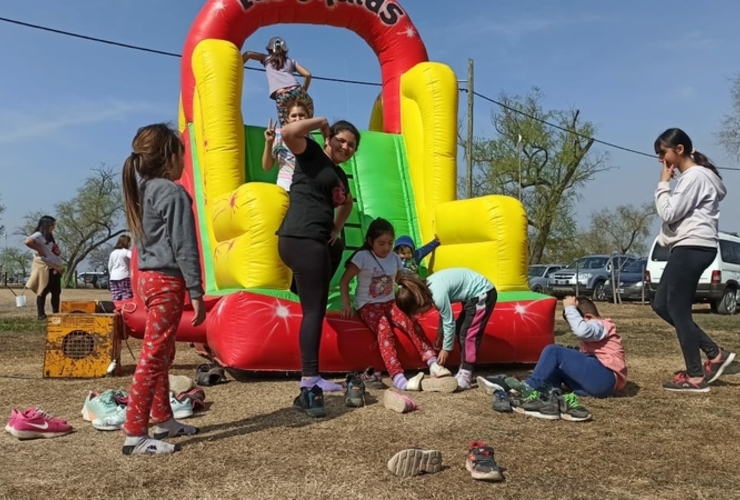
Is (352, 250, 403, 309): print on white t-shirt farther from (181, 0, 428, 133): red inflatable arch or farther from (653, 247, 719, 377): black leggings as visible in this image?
(181, 0, 428, 133): red inflatable arch

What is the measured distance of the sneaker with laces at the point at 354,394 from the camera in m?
3.44

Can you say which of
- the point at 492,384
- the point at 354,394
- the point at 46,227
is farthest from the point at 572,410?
the point at 46,227

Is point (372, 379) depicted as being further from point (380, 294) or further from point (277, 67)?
point (277, 67)

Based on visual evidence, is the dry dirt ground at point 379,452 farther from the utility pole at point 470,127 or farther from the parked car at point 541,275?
the parked car at point 541,275

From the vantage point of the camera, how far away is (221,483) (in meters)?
2.27

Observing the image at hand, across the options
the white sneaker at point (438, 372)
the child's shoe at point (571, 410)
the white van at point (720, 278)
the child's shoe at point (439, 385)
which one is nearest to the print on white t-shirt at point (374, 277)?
the white sneaker at point (438, 372)

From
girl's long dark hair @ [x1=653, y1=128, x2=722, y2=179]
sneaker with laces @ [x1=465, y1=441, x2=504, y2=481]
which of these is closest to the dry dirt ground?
sneaker with laces @ [x1=465, y1=441, x2=504, y2=481]

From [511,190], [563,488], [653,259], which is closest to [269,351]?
[563,488]

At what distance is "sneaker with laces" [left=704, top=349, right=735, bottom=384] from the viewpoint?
4137 millimetres

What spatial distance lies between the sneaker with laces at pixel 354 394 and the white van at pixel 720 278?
9920 mm

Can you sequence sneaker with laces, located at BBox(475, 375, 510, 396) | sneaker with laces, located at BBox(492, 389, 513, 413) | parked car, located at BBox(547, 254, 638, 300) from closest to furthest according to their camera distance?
sneaker with laces, located at BBox(492, 389, 513, 413) < sneaker with laces, located at BBox(475, 375, 510, 396) < parked car, located at BBox(547, 254, 638, 300)

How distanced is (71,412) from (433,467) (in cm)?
202

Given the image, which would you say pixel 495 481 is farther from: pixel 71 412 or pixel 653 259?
pixel 653 259

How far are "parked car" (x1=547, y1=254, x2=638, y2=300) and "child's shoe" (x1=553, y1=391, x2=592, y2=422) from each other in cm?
1389
